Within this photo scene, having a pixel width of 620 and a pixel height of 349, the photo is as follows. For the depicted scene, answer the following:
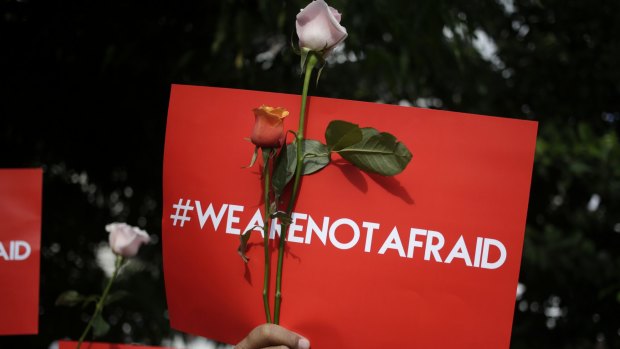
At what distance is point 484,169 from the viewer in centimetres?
111

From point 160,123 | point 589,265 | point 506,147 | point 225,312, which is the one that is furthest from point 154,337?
point 506,147

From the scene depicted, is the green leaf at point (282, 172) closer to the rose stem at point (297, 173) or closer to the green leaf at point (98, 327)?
the rose stem at point (297, 173)

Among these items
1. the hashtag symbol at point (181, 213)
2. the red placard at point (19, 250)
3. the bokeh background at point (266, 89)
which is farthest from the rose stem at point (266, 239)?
the bokeh background at point (266, 89)

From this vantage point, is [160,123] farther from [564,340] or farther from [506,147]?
[564,340]

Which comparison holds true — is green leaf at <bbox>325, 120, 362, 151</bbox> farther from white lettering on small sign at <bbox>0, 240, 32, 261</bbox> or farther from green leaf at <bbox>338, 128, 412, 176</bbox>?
white lettering on small sign at <bbox>0, 240, 32, 261</bbox>

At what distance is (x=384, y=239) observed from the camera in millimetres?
Answer: 1119

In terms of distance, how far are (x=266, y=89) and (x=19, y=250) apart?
1278 mm

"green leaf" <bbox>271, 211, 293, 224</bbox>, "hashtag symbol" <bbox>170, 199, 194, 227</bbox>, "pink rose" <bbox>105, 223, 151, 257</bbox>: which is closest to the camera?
"green leaf" <bbox>271, 211, 293, 224</bbox>

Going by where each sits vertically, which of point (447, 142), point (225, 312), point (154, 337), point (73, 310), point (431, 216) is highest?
point (447, 142)

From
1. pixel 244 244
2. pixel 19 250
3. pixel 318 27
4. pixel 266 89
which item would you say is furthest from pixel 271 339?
pixel 266 89

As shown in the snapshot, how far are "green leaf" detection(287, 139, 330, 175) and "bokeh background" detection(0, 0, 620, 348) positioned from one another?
915 millimetres

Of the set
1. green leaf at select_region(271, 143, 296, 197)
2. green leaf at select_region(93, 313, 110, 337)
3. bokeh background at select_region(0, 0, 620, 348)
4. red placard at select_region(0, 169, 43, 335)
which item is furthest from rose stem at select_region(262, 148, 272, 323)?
bokeh background at select_region(0, 0, 620, 348)

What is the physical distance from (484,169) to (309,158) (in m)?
0.26

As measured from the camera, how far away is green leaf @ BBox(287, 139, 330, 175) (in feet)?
3.63
